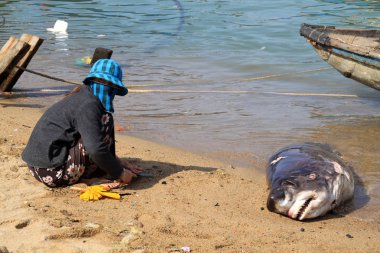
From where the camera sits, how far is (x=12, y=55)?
845 centimetres

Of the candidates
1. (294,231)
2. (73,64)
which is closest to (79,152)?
(294,231)

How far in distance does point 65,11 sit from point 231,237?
615 inches

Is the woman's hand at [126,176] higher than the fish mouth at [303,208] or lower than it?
higher

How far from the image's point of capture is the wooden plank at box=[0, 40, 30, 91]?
8.41 m

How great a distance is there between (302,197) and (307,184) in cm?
11

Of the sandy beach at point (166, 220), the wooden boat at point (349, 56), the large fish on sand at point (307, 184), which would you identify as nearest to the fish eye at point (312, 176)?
the large fish on sand at point (307, 184)

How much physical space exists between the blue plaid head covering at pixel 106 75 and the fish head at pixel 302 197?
137 cm

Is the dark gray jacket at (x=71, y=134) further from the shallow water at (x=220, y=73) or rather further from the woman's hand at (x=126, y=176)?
the shallow water at (x=220, y=73)

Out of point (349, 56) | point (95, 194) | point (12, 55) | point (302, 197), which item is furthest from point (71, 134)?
point (349, 56)

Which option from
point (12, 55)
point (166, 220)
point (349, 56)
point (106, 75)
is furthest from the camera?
point (12, 55)

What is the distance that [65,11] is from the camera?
18750 mm

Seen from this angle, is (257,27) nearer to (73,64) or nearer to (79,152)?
(73,64)

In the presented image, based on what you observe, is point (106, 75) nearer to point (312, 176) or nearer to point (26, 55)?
point (312, 176)

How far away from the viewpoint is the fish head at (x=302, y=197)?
4.61m
